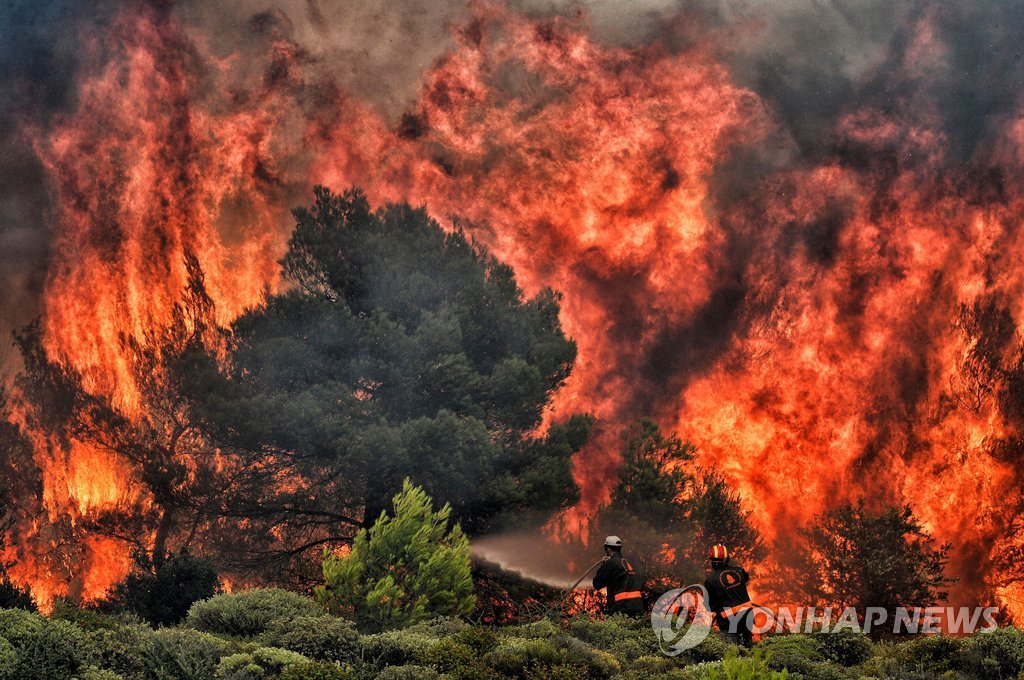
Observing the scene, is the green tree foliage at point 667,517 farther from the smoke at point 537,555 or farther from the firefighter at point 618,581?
the firefighter at point 618,581

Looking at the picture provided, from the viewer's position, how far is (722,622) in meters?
18.4

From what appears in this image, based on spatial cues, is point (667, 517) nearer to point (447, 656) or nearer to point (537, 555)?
point (537, 555)

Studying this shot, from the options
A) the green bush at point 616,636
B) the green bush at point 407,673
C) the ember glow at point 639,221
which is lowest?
the green bush at point 407,673

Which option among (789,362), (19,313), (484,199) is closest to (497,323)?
(484,199)

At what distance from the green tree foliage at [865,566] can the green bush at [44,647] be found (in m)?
19.2

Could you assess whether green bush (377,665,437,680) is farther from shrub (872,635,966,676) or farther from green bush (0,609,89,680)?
shrub (872,635,966,676)

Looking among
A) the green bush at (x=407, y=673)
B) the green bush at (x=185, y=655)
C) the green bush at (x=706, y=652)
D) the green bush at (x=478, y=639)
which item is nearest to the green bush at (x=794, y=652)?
the green bush at (x=706, y=652)

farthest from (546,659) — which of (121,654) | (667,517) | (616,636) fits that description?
(667,517)

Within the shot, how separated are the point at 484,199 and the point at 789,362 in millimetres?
10950

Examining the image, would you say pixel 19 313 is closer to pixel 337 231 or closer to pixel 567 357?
Answer: pixel 337 231

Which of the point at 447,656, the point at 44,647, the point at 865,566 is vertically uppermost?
the point at 865,566

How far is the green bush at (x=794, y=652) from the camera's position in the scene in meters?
16.1

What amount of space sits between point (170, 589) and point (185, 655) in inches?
260

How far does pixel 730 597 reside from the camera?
58.7ft
